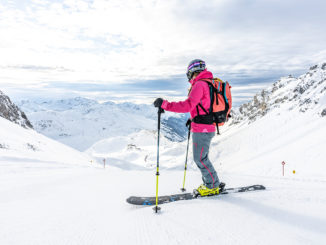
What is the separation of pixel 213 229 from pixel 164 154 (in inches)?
3580

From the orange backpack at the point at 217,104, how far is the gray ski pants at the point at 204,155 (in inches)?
13.9

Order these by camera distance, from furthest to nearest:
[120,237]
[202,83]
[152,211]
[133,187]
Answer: [133,187]
[202,83]
[152,211]
[120,237]

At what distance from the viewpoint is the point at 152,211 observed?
3676 millimetres

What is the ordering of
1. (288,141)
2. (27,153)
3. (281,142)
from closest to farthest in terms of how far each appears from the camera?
(27,153)
(288,141)
(281,142)

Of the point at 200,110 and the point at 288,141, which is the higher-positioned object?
the point at 200,110

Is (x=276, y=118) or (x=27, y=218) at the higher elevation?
(x=276, y=118)

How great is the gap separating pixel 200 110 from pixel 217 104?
39 cm

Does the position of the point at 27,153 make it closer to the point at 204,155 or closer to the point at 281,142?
the point at 204,155

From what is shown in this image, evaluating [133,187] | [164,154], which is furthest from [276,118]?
[133,187]

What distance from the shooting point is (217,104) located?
4645 millimetres

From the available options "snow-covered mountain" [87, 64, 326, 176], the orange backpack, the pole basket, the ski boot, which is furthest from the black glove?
"snow-covered mountain" [87, 64, 326, 176]

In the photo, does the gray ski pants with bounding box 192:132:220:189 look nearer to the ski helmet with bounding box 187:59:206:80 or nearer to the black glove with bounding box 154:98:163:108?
the black glove with bounding box 154:98:163:108

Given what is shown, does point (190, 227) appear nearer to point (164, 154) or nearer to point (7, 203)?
point (7, 203)

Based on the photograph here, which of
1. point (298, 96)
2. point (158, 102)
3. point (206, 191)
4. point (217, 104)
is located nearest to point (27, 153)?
point (158, 102)
